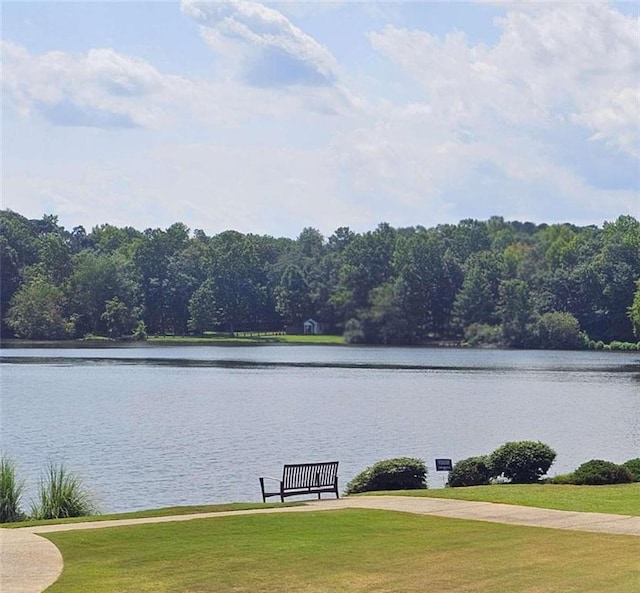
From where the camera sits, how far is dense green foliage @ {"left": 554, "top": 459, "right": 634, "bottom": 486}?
89.2 feet

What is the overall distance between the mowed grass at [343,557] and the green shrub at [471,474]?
9223 millimetres

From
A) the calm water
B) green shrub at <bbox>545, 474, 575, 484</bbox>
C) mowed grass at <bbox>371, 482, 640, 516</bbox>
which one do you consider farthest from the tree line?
mowed grass at <bbox>371, 482, 640, 516</bbox>

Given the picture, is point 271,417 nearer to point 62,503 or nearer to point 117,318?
point 62,503

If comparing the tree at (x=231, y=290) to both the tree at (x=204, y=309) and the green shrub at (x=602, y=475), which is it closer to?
the tree at (x=204, y=309)

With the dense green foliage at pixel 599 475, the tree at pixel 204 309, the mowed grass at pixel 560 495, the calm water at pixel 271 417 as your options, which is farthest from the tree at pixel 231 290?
the mowed grass at pixel 560 495

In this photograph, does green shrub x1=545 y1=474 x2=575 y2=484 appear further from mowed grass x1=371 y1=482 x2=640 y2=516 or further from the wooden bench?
the wooden bench

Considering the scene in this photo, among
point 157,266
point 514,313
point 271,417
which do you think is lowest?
point 271,417

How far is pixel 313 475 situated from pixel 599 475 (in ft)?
22.1

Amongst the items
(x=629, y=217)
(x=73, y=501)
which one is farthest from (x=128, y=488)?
(x=629, y=217)

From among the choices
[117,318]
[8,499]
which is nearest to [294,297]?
[117,318]

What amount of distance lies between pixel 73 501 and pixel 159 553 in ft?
27.8

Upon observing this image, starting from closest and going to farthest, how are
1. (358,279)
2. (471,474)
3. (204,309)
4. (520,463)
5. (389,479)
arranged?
1. (389,479)
2. (471,474)
3. (520,463)
4. (358,279)
5. (204,309)

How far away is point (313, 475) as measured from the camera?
27500mm

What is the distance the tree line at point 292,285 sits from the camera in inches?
4695
